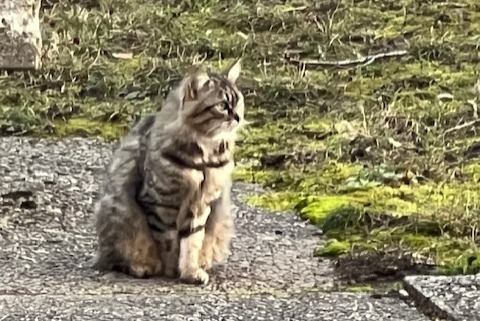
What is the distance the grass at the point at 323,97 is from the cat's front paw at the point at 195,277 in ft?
1.83

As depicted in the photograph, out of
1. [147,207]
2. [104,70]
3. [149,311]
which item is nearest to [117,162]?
[147,207]

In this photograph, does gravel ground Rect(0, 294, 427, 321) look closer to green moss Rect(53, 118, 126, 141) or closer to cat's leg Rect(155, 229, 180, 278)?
cat's leg Rect(155, 229, 180, 278)

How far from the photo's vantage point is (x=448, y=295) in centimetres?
390

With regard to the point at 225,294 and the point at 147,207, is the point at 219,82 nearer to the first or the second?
the point at 147,207

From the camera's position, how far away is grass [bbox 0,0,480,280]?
5.30m

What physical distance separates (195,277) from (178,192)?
12.4 inches

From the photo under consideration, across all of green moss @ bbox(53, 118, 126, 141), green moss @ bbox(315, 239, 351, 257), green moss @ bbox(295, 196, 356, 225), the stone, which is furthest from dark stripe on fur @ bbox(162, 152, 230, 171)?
the stone

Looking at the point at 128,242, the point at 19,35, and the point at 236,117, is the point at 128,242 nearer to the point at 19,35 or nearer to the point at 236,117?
the point at 236,117

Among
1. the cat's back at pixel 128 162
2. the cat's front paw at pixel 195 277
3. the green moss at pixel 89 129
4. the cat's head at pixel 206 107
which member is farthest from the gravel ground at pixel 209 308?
the green moss at pixel 89 129

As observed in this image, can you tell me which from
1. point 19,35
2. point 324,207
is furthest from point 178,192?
point 19,35

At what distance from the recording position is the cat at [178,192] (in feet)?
14.9

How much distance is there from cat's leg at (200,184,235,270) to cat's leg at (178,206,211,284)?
2.9 inches

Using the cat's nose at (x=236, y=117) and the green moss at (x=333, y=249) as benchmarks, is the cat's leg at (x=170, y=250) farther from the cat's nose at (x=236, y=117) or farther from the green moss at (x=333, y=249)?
the green moss at (x=333, y=249)

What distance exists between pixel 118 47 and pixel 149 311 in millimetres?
4861
